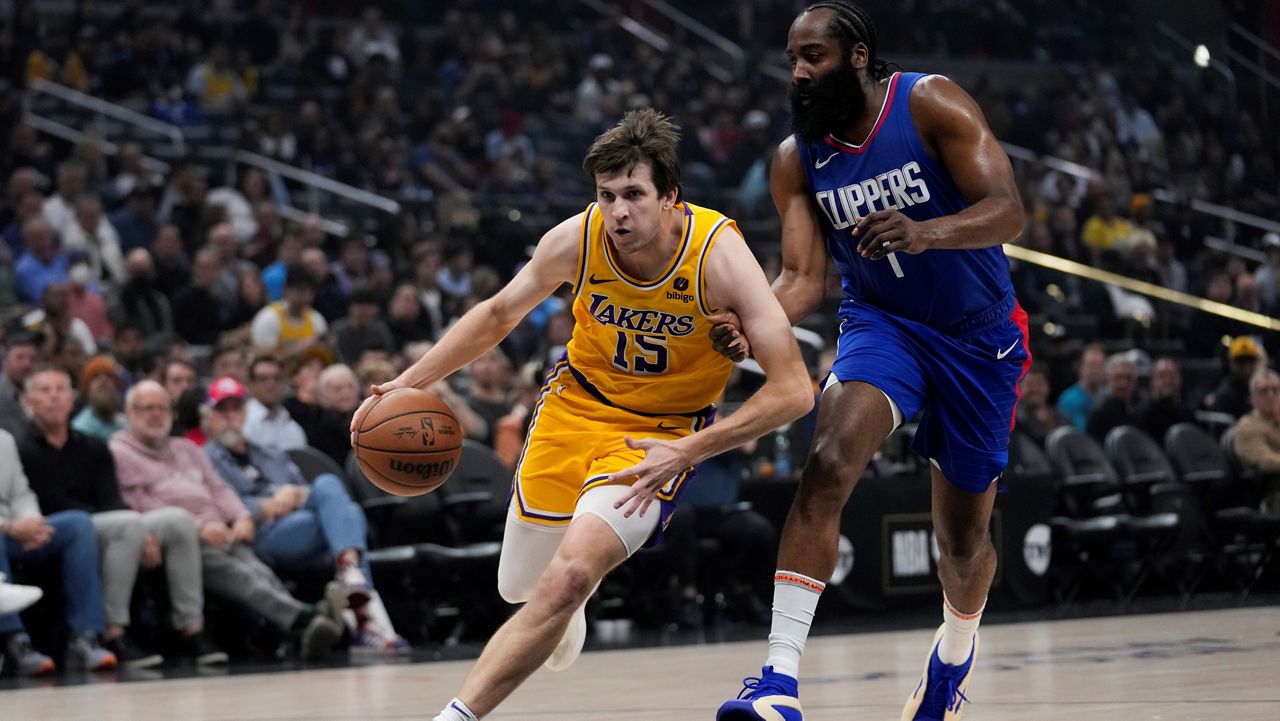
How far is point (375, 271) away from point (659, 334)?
7.60 meters

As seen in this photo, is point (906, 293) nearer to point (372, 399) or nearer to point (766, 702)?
point (766, 702)

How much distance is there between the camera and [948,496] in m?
4.82

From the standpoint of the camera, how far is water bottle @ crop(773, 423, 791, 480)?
402 inches

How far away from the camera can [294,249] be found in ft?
37.9

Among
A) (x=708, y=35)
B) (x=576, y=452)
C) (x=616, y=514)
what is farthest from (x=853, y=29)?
(x=708, y=35)

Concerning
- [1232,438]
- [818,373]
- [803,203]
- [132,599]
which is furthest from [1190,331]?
[803,203]

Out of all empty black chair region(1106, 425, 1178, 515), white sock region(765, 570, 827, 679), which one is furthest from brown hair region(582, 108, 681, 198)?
empty black chair region(1106, 425, 1178, 515)

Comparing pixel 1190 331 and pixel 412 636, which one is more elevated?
pixel 1190 331

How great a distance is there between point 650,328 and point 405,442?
73cm

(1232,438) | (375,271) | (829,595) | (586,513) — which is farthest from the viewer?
(375,271)

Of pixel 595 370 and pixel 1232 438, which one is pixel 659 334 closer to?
pixel 595 370

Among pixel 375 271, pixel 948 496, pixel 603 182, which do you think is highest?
pixel 375 271

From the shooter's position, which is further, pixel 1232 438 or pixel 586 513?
pixel 1232 438

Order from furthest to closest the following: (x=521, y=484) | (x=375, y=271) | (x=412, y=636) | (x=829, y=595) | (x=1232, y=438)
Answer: (x=375, y=271)
(x=1232, y=438)
(x=829, y=595)
(x=412, y=636)
(x=521, y=484)
